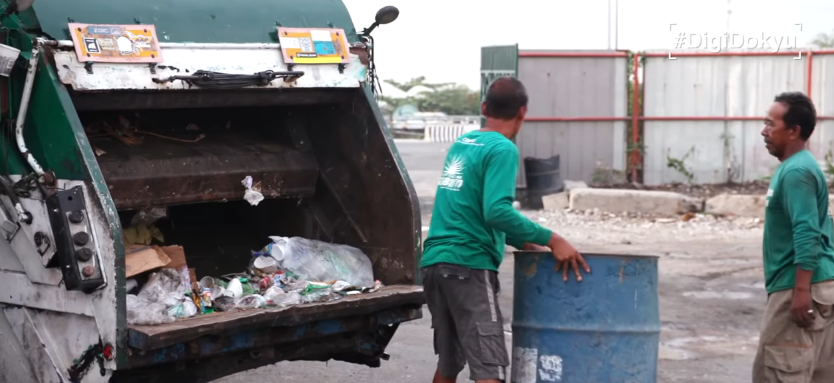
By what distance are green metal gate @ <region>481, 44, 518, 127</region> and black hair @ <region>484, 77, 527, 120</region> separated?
9.70 m

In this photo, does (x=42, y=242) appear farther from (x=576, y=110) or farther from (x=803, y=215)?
(x=576, y=110)

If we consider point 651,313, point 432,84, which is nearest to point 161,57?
point 651,313

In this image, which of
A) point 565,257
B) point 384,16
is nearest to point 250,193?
point 384,16

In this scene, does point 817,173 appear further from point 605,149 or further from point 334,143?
point 605,149

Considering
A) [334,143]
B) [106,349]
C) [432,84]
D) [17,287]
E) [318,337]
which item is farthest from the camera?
[432,84]

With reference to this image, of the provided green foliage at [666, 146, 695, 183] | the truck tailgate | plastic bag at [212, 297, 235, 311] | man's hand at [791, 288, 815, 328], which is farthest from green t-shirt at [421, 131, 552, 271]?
green foliage at [666, 146, 695, 183]

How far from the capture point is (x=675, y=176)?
564 inches

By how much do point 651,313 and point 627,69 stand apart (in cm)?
1075

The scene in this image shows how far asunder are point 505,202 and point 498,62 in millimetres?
10682

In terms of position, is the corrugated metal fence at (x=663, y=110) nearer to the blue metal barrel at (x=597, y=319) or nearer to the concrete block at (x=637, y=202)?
the concrete block at (x=637, y=202)

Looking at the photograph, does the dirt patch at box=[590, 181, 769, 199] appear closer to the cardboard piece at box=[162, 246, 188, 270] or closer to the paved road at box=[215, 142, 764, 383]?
the paved road at box=[215, 142, 764, 383]

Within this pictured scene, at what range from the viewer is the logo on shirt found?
3.88m

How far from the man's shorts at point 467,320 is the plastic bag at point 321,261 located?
90cm

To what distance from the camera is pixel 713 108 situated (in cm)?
1420
